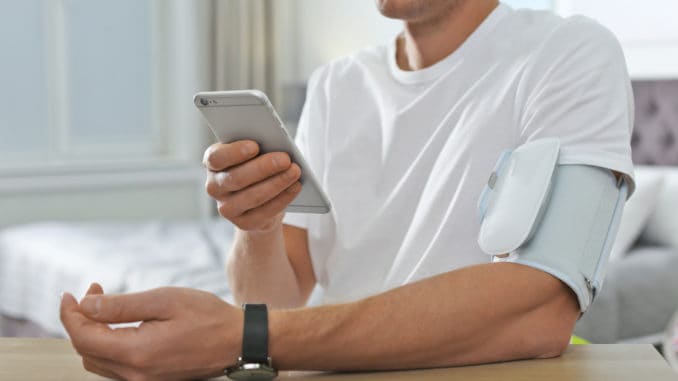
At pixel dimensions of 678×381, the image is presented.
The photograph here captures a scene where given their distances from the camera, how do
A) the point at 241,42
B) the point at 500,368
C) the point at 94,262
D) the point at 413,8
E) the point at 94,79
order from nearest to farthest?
the point at 500,368 → the point at 413,8 → the point at 94,262 → the point at 94,79 → the point at 241,42

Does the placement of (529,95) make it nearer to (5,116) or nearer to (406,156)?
(406,156)

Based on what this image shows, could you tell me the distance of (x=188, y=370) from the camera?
3.44ft

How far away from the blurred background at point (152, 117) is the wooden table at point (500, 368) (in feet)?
7.93

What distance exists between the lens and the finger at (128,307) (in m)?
1.03

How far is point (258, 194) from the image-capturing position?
4.17 feet

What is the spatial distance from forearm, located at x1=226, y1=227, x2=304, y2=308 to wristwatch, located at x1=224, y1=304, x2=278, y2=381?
21.7 inches

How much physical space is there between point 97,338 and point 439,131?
71 centimetres

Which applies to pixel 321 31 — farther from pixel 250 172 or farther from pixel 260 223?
pixel 250 172

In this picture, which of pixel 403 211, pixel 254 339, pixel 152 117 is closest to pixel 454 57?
pixel 403 211

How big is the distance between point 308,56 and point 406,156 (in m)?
3.99

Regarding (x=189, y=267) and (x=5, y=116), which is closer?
(x=189, y=267)

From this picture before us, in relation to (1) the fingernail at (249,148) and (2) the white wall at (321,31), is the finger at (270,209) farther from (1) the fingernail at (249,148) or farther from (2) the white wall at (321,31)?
(2) the white wall at (321,31)

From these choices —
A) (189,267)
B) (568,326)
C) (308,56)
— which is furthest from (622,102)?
(308,56)

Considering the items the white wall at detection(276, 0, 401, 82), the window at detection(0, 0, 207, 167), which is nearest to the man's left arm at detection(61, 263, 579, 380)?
the window at detection(0, 0, 207, 167)
